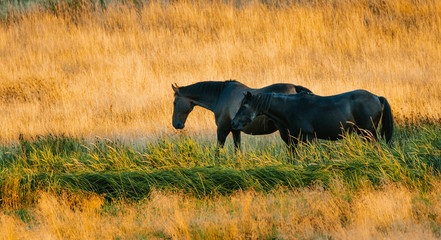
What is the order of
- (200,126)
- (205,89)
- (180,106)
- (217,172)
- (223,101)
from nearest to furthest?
(217,172) → (223,101) → (205,89) → (180,106) → (200,126)

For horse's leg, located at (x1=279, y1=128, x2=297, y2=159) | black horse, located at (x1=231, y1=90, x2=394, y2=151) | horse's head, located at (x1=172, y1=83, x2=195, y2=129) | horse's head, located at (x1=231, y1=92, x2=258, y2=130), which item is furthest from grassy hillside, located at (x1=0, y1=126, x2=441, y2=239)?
horse's head, located at (x1=172, y1=83, x2=195, y2=129)

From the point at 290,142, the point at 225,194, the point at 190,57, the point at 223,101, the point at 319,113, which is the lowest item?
the point at 225,194

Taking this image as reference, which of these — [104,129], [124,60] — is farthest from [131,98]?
[124,60]

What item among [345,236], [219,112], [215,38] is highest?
[215,38]

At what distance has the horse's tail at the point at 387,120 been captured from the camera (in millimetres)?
9375

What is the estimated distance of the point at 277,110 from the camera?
31.2 feet

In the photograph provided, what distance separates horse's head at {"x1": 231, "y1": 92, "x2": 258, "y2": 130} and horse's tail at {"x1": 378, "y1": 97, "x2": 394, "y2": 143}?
1.87 m

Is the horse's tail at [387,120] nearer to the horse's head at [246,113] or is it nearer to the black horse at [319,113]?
the black horse at [319,113]

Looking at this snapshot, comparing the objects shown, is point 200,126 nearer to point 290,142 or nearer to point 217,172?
point 290,142

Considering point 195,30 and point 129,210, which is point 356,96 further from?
point 195,30

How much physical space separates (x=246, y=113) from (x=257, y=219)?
3078 mm

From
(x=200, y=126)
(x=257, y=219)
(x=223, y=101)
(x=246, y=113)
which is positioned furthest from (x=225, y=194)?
(x=200, y=126)

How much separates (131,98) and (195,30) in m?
5.94

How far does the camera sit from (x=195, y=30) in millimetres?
21703
